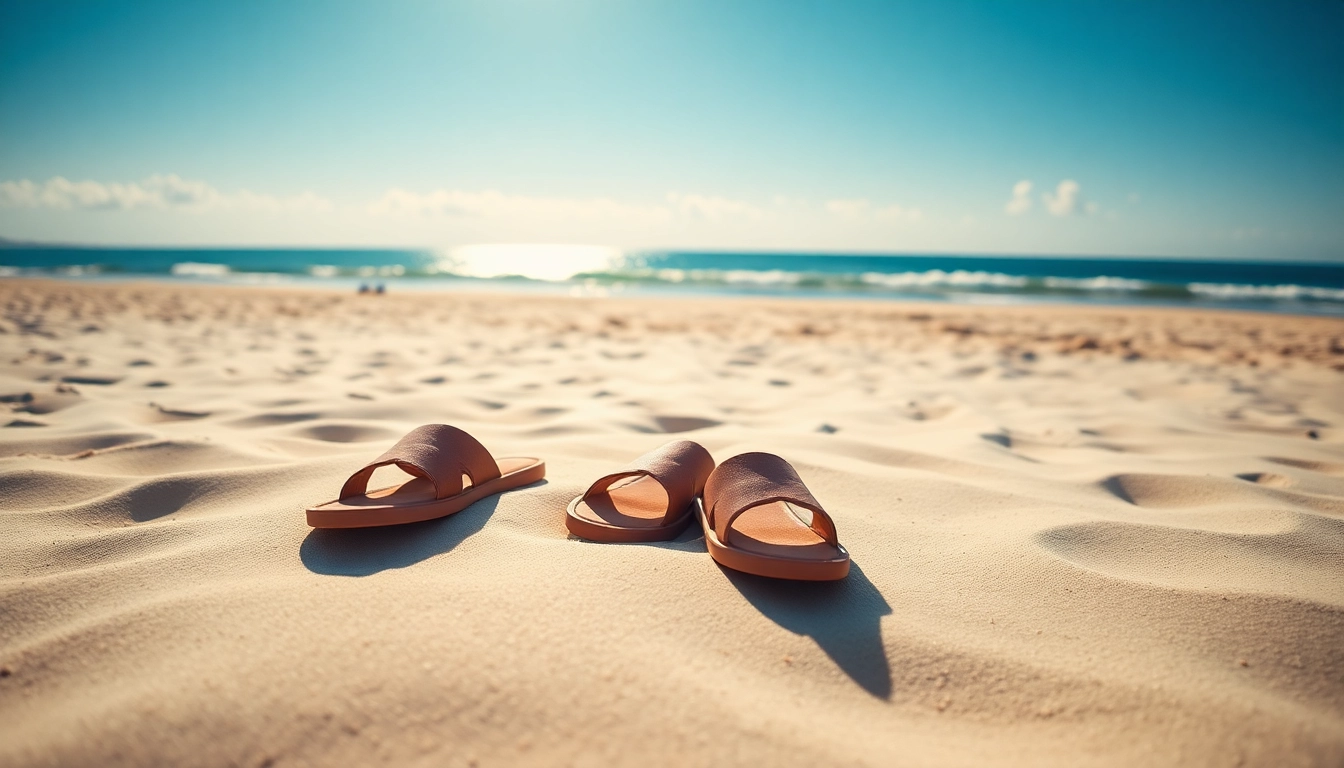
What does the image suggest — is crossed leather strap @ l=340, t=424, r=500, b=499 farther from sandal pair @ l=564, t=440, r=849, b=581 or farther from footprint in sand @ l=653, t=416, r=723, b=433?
footprint in sand @ l=653, t=416, r=723, b=433

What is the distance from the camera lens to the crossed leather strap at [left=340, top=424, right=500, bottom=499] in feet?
5.61

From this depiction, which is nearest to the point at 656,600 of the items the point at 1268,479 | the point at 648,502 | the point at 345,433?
Answer: the point at 648,502

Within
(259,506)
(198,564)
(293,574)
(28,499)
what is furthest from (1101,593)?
(28,499)

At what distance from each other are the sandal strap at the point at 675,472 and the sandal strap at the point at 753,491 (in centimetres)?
8

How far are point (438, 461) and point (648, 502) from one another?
2.09 ft

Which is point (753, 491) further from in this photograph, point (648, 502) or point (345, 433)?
point (345, 433)

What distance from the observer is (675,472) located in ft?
5.85

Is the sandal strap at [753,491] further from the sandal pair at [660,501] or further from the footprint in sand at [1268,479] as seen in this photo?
the footprint in sand at [1268,479]

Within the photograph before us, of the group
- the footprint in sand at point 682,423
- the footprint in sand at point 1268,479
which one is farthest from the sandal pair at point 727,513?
the footprint in sand at point 1268,479

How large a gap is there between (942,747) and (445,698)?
0.82 meters

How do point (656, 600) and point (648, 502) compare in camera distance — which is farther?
point (648, 502)

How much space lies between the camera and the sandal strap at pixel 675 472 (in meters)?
1.75

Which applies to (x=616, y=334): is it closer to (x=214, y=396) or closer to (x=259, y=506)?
(x=214, y=396)

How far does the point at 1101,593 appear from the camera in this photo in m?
1.44
